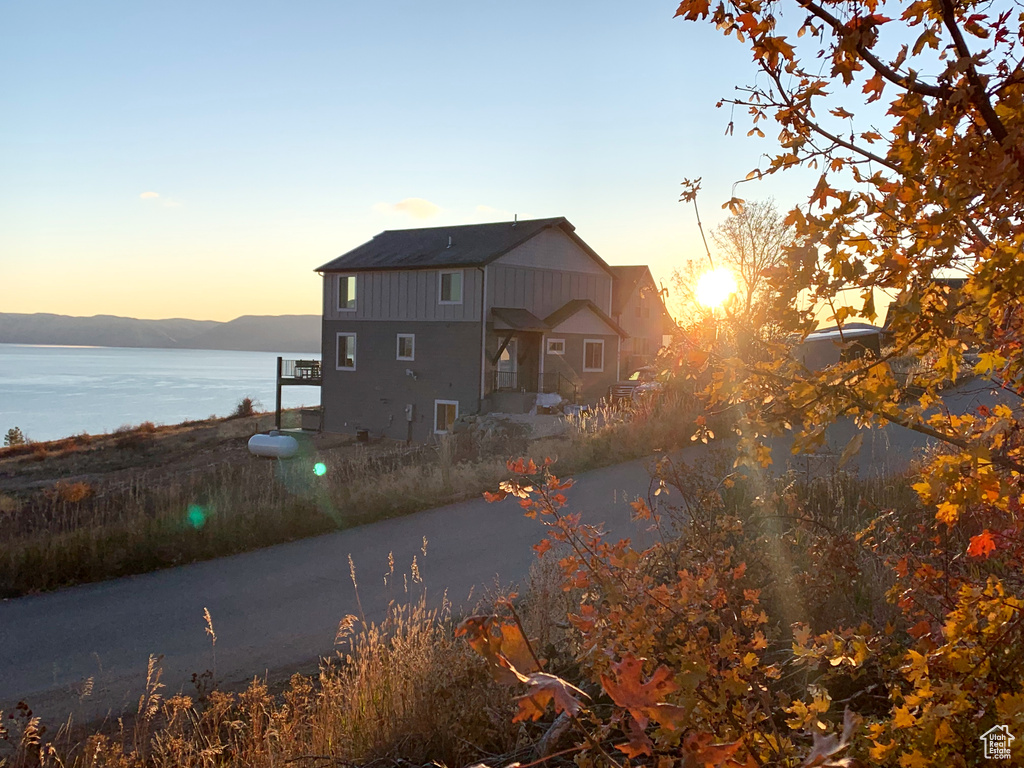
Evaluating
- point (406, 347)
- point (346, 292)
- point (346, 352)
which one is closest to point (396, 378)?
point (406, 347)

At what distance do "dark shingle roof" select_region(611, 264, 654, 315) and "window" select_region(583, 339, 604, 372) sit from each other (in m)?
4.37

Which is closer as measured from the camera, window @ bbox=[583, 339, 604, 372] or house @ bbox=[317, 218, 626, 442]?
house @ bbox=[317, 218, 626, 442]

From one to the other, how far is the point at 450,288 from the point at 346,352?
19.6 feet

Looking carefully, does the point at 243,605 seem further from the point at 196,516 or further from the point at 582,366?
the point at 582,366

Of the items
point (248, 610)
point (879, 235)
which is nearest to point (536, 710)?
point (879, 235)

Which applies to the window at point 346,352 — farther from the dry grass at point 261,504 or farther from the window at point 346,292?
the dry grass at point 261,504

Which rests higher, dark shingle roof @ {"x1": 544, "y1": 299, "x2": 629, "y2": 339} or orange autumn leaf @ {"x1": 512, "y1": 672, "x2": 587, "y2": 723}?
dark shingle roof @ {"x1": 544, "y1": 299, "x2": 629, "y2": 339}

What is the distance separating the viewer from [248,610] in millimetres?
6805

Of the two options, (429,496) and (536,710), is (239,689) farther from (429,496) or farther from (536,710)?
(429,496)

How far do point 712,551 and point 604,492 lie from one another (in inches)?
258

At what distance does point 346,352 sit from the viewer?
3119cm

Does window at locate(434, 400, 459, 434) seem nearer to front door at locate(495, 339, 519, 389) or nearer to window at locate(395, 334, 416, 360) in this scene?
front door at locate(495, 339, 519, 389)

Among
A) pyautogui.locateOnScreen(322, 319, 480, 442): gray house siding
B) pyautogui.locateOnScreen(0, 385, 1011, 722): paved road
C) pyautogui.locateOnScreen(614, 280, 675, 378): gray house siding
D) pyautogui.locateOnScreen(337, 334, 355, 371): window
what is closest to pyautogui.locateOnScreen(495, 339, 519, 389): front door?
pyautogui.locateOnScreen(322, 319, 480, 442): gray house siding

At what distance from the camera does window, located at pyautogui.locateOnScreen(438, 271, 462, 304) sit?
2750cm
